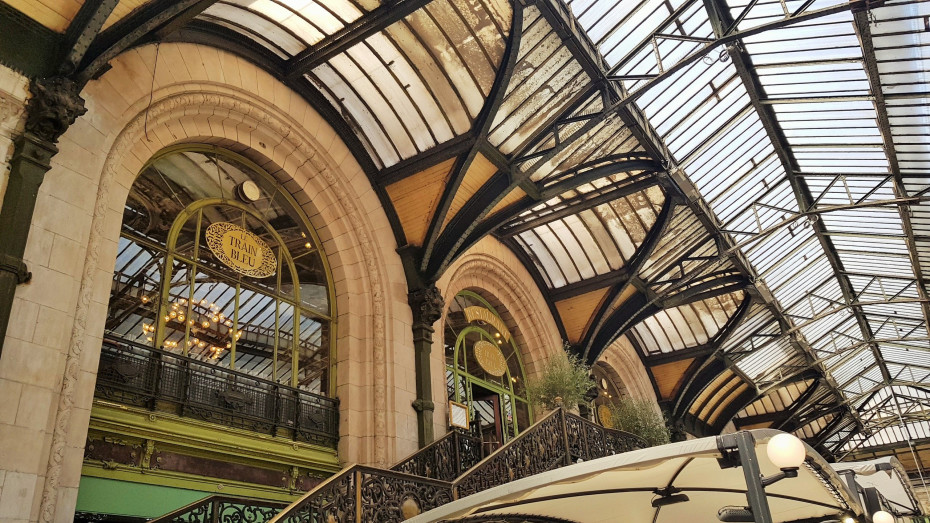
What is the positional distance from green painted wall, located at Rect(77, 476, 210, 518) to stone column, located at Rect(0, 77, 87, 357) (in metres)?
1.84

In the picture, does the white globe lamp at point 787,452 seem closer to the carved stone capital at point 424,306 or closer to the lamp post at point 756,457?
the lamp post at point 756,457

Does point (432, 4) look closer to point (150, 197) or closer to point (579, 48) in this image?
point (579, 48)

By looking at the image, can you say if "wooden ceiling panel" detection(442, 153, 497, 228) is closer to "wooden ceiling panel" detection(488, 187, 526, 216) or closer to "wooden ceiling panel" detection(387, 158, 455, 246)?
"wooden ceiling panel" detection(387, 158, 455, 246)

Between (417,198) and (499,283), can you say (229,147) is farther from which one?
(499,283)

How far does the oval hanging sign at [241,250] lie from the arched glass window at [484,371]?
4414 millimetres

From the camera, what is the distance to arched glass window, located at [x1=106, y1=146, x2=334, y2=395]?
813 cm

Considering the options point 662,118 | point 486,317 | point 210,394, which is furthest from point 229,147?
point 662,118

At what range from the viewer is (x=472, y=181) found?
1203 centimetres

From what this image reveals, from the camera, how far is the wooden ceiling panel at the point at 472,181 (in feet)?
38.7

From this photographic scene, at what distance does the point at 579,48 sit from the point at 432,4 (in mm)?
2496

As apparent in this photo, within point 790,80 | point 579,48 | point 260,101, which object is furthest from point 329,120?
point 790,80

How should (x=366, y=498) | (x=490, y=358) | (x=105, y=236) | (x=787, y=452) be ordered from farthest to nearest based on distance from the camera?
(x=490, y=358), (x=105, y=236), (x=366, y=498), (x=787, y=452)

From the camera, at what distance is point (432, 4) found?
9.59 metres

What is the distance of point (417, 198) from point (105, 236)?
18.2 ft
